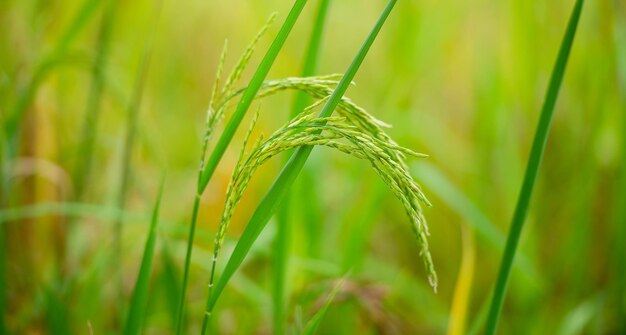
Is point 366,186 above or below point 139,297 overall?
above

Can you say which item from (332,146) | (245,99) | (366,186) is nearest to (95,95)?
(366,186)

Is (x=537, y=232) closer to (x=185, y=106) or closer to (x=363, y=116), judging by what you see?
(x=363, y=116)

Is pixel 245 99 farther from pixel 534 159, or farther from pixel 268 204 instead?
pixel 534 159

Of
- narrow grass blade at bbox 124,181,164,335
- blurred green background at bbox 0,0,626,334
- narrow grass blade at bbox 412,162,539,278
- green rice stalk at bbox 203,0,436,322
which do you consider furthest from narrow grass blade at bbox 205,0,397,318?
narrow grass blade at bbox 412,162,539,278

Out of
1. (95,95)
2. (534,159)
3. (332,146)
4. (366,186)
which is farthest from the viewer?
(366,186)

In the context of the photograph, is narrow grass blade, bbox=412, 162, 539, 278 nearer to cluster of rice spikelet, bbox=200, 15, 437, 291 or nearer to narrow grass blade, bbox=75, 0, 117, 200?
narrow grass blade, bbox=75, 0, 117, 200

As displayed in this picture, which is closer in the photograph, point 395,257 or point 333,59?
point 395,257

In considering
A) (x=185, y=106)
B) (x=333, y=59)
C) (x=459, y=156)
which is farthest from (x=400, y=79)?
(x=185, y=106)
